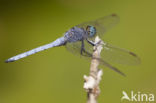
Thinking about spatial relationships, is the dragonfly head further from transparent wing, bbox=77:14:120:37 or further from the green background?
the green background

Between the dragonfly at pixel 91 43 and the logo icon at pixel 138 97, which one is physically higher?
the dragonfly at pixel 91 43

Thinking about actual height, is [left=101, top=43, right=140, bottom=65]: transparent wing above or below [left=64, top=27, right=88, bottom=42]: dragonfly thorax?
below

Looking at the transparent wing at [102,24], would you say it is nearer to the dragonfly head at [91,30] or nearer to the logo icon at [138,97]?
the dragonfly head at [91,30]

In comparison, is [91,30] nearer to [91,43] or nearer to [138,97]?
[91,43]

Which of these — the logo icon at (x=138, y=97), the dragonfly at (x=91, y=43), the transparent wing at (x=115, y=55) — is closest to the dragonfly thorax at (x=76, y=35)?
the dragonfly at (x=91, y=43)

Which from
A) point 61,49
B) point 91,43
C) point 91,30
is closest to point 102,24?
point 91,30

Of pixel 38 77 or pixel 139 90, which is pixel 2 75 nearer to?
pixel 38 77

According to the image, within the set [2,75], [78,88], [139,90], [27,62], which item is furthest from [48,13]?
[139,90]

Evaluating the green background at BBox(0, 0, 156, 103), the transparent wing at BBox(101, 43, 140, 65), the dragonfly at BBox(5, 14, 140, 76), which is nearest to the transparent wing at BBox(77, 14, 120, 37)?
the dragonfly at BBox(5, 14, 140, 76)
